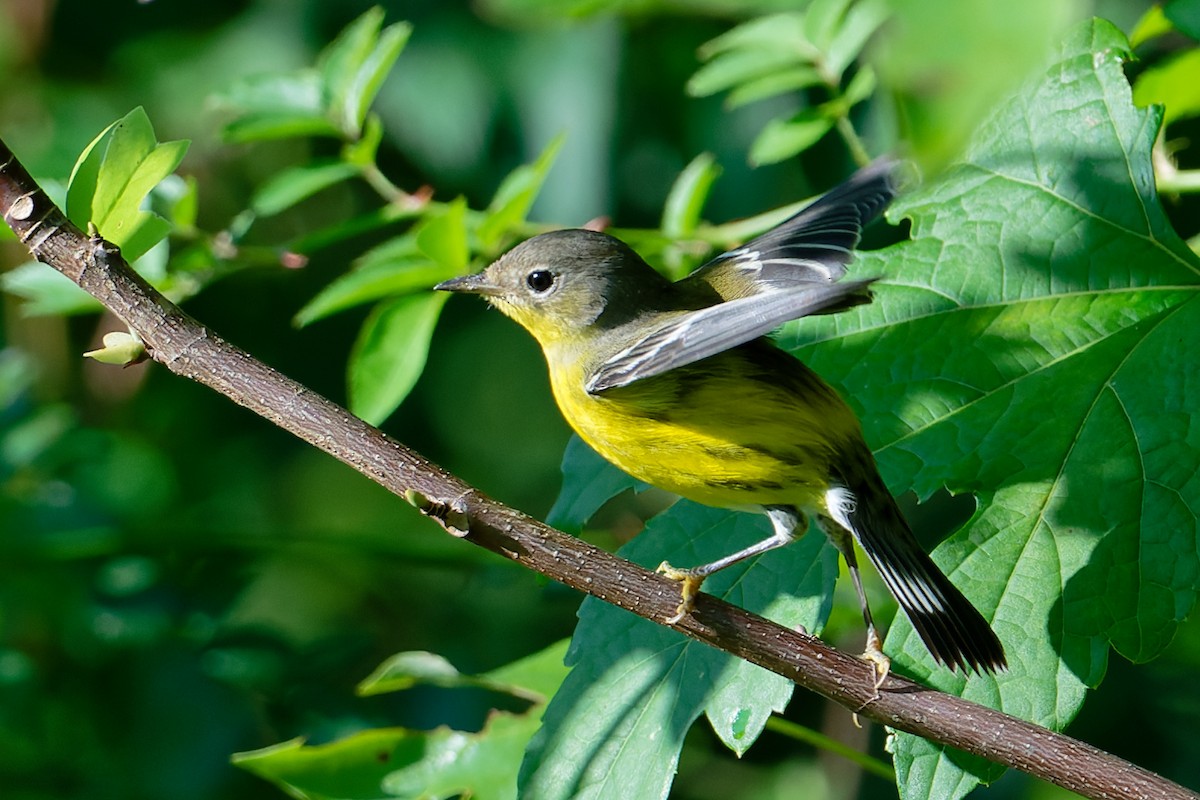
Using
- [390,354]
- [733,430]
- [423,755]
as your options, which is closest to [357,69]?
[390,354]

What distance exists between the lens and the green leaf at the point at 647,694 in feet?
6.79

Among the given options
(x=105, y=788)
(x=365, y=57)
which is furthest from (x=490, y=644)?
(x=365, y=57)

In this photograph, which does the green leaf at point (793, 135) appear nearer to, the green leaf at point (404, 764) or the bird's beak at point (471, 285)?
the bird's beak at point (471, 285)

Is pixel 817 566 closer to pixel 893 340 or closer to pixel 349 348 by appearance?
pixel 893 340

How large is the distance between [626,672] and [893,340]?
746 mm

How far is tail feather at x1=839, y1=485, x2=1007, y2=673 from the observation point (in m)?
2.01

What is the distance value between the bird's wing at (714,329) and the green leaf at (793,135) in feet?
1.91

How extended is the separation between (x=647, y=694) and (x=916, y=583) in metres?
0.49

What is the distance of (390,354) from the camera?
267 centimetres

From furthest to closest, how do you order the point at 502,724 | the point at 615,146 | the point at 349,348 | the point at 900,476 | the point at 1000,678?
1. the point at 349,348
2. the point at 615,146
3. the point at 502,724
4. the point at 900,476
5. the point at 1000,678

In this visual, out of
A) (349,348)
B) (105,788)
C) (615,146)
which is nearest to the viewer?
(105,788)

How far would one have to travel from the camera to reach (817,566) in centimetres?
228

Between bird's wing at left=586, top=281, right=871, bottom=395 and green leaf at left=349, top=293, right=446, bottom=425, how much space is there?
39cm

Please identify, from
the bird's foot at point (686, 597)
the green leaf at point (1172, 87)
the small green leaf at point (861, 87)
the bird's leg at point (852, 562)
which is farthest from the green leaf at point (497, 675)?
the green leaf at point (1172, 87)
